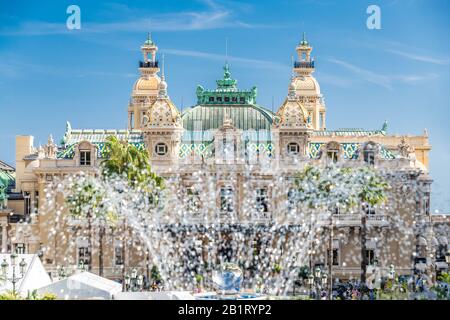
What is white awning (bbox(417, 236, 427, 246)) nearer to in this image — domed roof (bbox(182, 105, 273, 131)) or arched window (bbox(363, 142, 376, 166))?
arched window (bbox(363, 142, 376, 166))

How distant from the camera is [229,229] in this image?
6769cm

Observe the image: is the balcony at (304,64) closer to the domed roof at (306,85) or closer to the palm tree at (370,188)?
the domed roof at (306,85)

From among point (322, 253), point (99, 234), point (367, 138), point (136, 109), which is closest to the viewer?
point (99, 234)

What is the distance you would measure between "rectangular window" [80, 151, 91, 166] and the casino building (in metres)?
0.06

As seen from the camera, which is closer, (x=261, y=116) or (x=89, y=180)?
(x=89, y=180)

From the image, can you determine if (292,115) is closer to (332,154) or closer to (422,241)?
(332,154)

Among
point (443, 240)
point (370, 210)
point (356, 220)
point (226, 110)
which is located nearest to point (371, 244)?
point (356, 220)

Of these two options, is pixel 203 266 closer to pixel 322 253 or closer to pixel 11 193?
pixel 322 253

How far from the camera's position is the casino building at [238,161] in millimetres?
68688

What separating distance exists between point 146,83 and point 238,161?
44.5ft

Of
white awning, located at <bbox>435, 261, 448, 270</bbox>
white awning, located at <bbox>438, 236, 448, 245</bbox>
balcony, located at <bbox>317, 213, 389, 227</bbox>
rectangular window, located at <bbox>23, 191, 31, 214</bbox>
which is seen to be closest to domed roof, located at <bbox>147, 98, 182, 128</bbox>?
rectangular window, located at <bbox>23, 191, 31, 214</bbox>

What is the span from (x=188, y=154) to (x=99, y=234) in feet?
33.9

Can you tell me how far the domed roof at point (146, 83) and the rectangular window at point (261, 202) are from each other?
14589 millimetres
